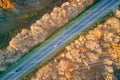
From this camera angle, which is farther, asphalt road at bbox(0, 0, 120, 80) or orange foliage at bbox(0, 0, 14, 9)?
asphalt road at bbox(0, 0, 120, 80)

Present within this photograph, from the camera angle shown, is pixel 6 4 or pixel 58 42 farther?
pixel 58 42

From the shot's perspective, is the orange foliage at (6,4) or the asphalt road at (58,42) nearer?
the orange foliage at (6,4)

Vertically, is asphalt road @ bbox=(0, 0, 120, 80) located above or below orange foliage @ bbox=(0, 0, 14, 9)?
below

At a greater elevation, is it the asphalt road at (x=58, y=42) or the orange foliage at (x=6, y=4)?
the orange foliage at (x=6, y=4)

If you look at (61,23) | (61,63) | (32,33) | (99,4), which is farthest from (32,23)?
(99,4)

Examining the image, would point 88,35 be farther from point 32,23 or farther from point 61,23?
point 32,23

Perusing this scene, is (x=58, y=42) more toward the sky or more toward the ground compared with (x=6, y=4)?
more toward the ground

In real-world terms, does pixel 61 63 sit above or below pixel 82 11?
below

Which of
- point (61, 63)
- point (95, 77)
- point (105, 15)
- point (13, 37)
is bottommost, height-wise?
point (95, 77)
